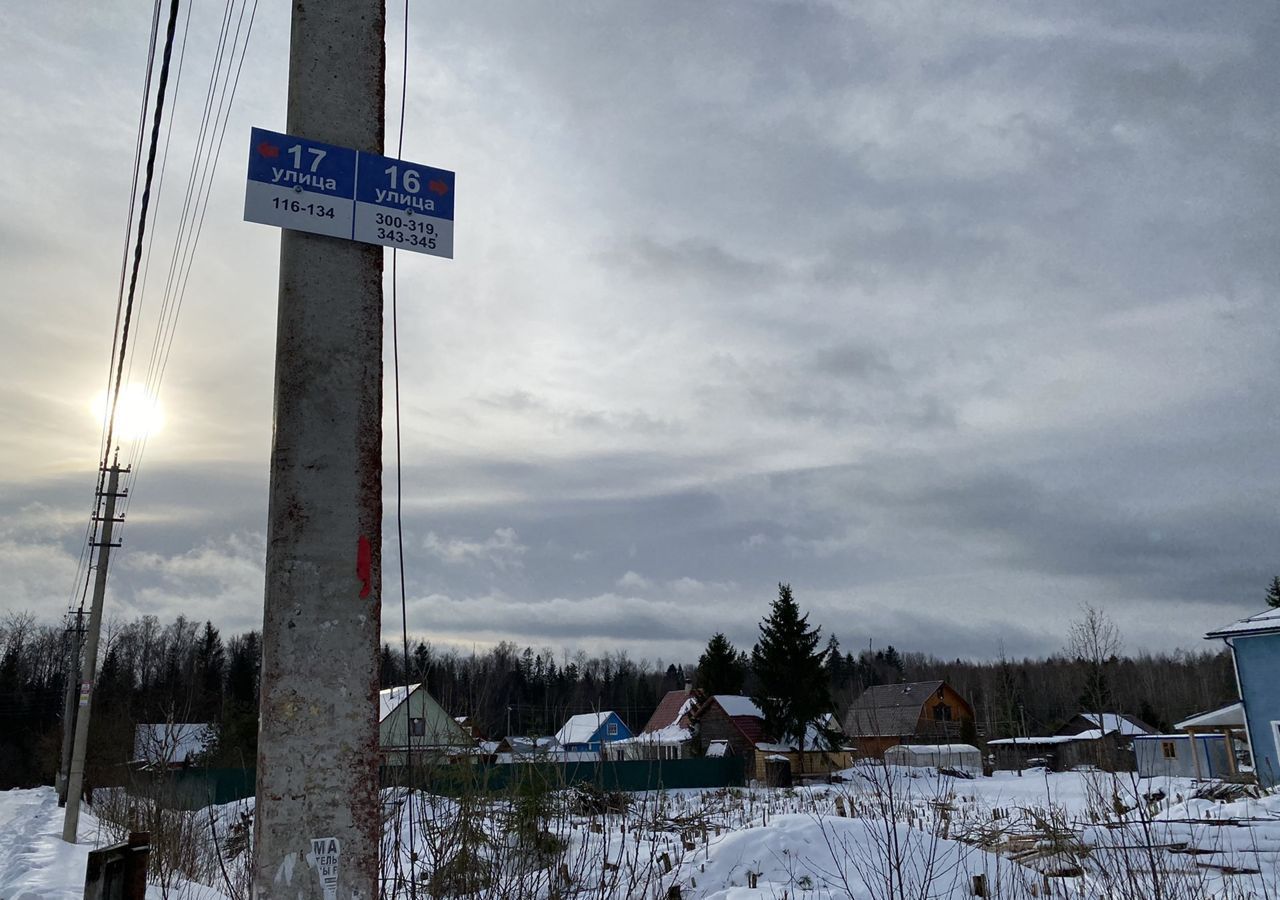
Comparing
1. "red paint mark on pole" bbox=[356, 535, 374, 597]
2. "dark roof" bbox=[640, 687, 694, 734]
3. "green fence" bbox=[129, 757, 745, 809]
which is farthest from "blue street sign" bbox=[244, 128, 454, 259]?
"dark roof" bbox=[640, 687, 694, 734]

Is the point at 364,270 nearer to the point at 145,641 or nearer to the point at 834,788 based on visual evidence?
the point at 834,788

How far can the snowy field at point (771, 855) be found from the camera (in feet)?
18.5

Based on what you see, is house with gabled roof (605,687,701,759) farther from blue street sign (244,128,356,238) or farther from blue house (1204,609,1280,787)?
blue street sign (244,128,356,238)

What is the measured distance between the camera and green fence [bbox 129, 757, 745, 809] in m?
6.34

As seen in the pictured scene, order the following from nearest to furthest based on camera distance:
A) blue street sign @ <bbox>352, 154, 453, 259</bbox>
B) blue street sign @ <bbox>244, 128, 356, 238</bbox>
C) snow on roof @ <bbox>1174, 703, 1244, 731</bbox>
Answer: blue street sign @ <bbox>244, 128, 356, 238</bbox>
blue street sign @ <bbox>352, 154, 453, 259</bbox>
snow on roof @ <bbox>1174, 703, 1244, 731</bbox>

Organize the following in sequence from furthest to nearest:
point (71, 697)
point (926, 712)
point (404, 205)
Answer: point (926, 712)
point (71, 697)
point (404, 205)

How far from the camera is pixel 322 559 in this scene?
253cm

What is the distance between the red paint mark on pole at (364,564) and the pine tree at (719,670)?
53.4m

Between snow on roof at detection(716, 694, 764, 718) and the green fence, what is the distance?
451 inches

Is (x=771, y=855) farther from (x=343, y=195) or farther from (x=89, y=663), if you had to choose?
(x=89, y=663)

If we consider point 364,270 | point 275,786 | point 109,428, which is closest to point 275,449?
point 364,270

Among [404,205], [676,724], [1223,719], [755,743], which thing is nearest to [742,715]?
[755,743]

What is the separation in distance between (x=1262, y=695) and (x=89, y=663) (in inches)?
1160

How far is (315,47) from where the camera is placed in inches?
119
